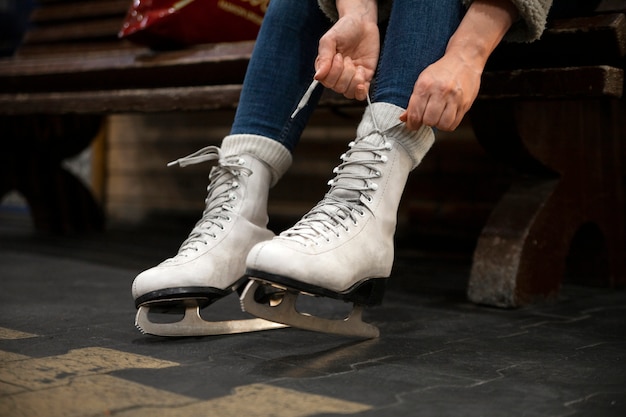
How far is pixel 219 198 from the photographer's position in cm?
124

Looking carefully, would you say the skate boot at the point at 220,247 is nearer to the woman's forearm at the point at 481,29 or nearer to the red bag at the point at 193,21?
the woman's forearm at the point at 481,29

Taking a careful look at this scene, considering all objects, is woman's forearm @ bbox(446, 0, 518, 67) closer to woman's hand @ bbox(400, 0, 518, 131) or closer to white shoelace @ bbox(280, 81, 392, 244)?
woman's hand @ bbox(400, 0, 518, 131)

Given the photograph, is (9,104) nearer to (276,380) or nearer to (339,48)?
(339,48)

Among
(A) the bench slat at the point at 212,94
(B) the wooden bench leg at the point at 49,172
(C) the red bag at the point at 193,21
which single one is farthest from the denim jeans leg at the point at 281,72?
(B) the wooden bench leg at the point at 49,172

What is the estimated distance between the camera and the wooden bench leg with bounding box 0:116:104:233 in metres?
2.86

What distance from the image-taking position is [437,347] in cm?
114

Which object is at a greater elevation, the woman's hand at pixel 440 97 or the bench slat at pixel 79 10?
the bench slat at pixel 79 10

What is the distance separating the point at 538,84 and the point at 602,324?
42cm

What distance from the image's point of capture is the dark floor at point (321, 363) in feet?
2.68

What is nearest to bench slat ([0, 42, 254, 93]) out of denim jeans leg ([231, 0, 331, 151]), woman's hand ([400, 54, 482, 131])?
denim jeans leg ([231, 0, 331, 151])

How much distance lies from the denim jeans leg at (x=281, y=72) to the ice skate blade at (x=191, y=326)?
30cm

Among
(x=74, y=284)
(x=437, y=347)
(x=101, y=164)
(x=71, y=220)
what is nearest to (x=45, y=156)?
(x=71, y=220)

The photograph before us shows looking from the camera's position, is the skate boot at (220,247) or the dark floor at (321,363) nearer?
the dark floor at (321,363)

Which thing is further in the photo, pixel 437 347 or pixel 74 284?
pixel 74 284
